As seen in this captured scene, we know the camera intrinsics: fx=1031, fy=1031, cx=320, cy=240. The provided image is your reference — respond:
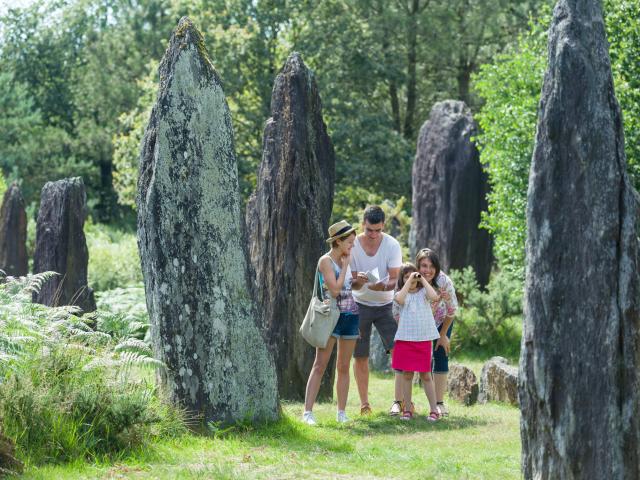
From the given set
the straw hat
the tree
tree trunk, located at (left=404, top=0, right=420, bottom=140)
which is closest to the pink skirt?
the straw hat

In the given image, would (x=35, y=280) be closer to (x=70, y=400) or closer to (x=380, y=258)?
(x=380, y=258)

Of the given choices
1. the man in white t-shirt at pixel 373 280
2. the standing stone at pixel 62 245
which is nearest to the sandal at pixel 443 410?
the man in white t-shirt at pixel 373 280

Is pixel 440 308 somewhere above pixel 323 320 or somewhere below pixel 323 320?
above

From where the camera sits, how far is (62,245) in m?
16.3

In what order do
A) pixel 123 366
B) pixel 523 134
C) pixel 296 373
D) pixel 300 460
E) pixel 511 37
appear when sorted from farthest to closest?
pixel 511 37 < pixel 523 134 < pixel 296 373 < pixel 123 366 < pixel 300 460

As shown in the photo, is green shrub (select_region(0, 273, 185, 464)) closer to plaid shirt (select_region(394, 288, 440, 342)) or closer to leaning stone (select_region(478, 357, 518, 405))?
plaid shirt (select_region(394, 288, 440, 342))

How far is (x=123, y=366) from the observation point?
865 cm

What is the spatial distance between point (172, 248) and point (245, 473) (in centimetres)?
231

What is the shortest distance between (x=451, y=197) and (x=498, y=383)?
7.83 metres

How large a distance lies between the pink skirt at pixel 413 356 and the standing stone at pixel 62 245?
23.4 feet

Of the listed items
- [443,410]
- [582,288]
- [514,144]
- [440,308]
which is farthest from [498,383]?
[582,288]

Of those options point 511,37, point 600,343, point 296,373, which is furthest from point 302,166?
point 511,37

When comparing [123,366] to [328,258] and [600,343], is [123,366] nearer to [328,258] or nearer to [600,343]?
[328,258]

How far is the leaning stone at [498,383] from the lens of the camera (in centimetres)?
1218
